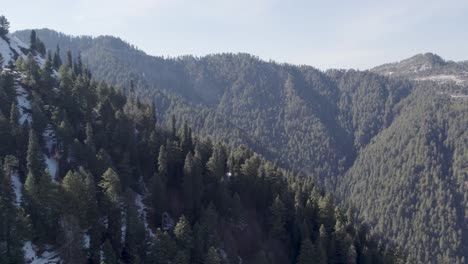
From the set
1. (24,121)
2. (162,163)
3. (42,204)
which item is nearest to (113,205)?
(42,204)

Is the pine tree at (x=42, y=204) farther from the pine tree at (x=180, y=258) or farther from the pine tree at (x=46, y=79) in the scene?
the pine tree at (x=46, y=79)

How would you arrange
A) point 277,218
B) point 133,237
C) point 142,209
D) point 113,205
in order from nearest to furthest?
point 133,237 < point 113,205 < point 142,209 < point 277,218

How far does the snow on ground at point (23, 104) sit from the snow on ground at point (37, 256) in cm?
3631

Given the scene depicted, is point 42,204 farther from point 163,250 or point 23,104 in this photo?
point 23,104

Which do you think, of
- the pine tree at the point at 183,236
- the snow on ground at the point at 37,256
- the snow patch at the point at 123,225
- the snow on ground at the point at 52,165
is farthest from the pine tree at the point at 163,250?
the snow on ground at the point at 52,165

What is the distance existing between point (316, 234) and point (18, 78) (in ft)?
293

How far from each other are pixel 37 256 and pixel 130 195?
63.3 feet

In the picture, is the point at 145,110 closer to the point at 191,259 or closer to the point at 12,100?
the point at 12,100

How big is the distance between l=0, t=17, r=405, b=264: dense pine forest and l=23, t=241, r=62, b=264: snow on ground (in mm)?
240

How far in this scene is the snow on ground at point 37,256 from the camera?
242ft

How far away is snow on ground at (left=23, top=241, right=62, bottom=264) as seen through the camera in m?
73.6

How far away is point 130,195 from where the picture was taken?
86125mm

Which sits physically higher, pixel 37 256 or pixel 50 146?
pixel 50 146

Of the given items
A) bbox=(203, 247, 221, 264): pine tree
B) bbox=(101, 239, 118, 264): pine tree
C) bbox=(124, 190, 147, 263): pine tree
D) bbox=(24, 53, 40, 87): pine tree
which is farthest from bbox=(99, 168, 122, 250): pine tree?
bbox=(24, 53, 40, 87): pine tree
